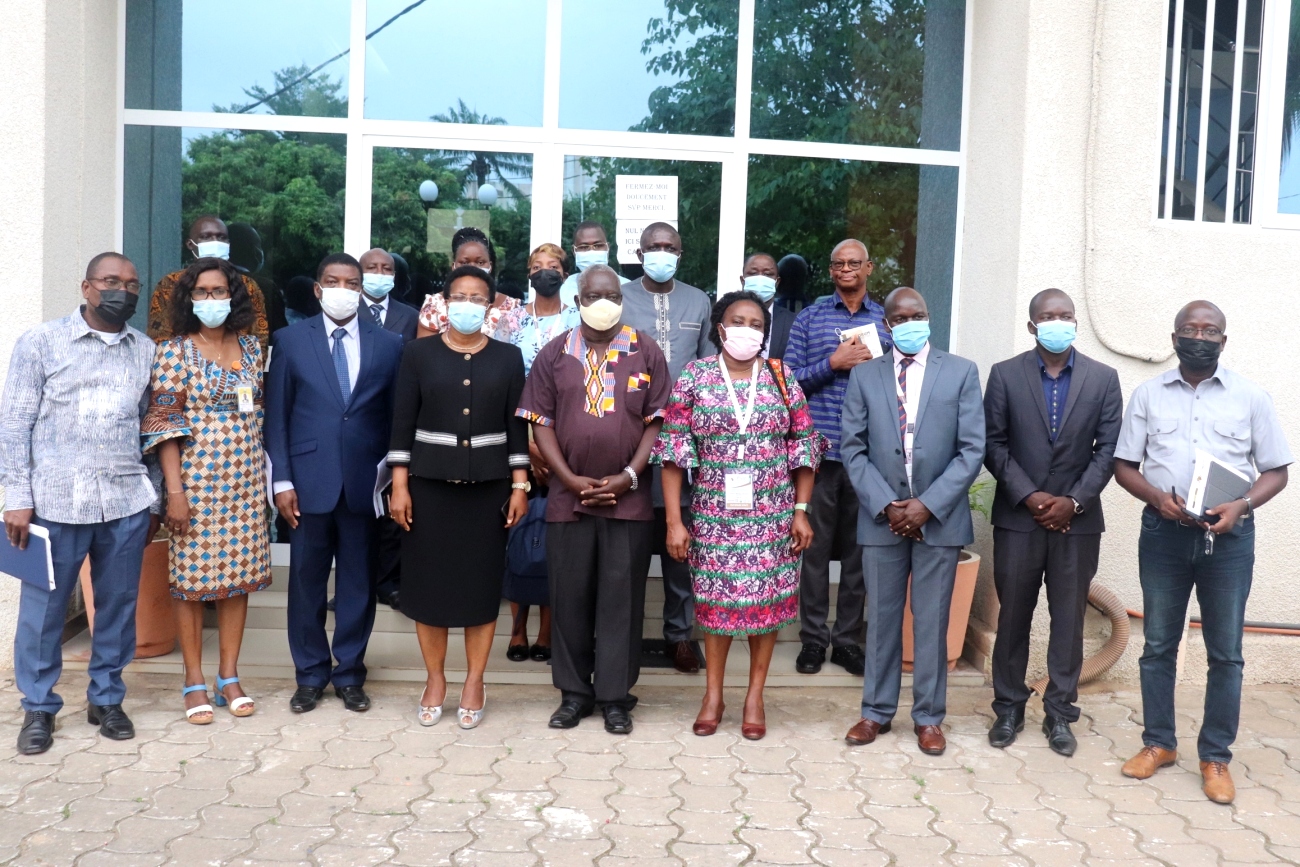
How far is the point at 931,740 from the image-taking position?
514 centimetres

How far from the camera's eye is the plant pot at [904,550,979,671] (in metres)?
6.09

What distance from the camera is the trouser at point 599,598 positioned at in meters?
5.32

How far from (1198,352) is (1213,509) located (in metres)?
0.62

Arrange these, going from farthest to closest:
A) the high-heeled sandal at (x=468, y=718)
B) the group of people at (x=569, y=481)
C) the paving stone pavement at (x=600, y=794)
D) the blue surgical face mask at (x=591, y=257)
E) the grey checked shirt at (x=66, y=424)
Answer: the blue surgical face mask at (x=591, y=257)
the high-heeled sandal at (x=468, y=718)
the group of people at (x=569, y=481)
the grey checked shirt at (x=66, y=424)
the paving stone pavement at (x=600, y=794)

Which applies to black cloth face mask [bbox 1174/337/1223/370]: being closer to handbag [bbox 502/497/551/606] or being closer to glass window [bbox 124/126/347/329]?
handbag [bbox 502/497/551/606]

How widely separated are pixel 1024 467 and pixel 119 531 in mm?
3840

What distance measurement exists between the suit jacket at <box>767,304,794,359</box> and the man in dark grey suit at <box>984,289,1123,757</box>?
129 cm

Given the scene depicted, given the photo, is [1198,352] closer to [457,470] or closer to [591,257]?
[591,257]

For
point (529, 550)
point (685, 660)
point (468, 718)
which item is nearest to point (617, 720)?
point (468, 718)

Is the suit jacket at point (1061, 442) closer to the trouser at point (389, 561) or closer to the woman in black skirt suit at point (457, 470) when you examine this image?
the woman in black skirt suit at point (457, 470)

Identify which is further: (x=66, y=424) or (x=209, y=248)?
(x=209, y=248)

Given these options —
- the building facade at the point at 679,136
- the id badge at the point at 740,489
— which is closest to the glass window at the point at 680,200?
the building facade at the point at 679,136

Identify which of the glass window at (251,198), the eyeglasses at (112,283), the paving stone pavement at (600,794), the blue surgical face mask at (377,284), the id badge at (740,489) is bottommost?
the paving stone pavement at (600,794)

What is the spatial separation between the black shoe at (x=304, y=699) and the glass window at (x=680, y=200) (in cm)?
312
